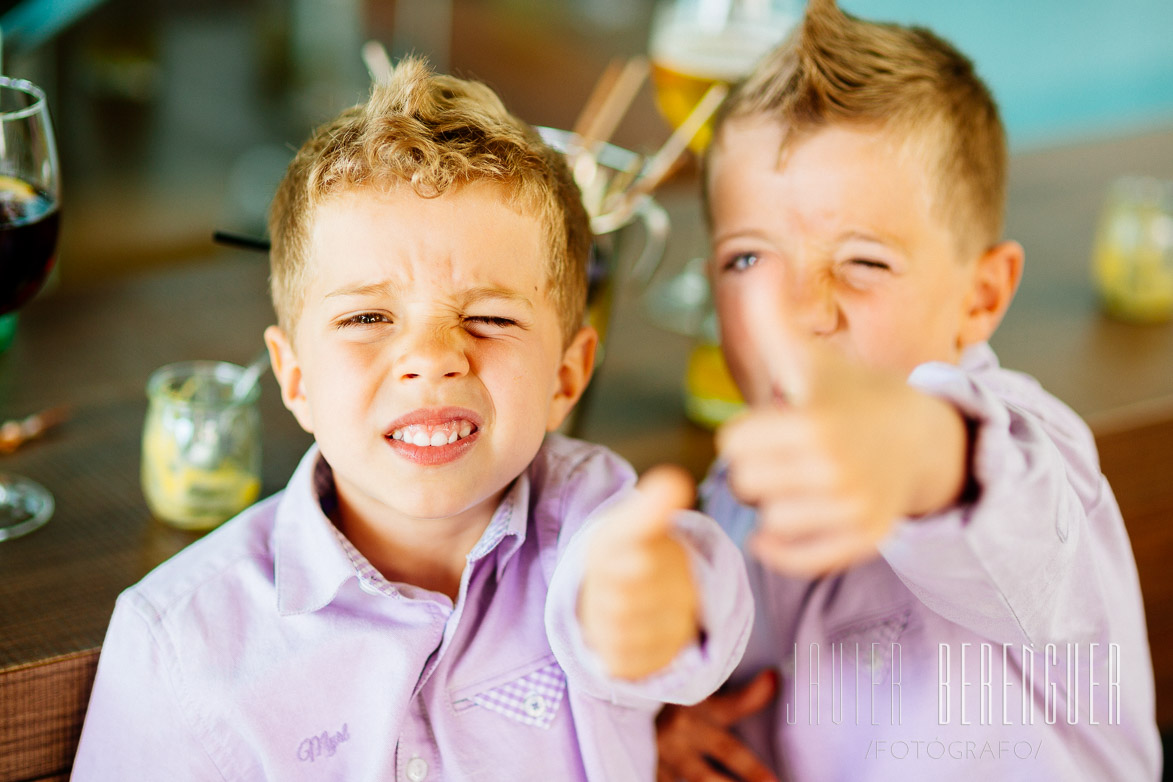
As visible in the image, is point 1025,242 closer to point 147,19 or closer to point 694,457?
point 694,457

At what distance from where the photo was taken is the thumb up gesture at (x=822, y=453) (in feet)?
1.96

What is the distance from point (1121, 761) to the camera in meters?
1.04

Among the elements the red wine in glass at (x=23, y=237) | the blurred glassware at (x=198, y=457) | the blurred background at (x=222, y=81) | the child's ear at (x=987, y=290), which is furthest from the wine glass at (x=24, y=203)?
the blurred background at (x=222, y=81)

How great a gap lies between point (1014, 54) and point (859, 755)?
4215 millimetres

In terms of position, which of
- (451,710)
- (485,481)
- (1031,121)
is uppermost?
(485,481)

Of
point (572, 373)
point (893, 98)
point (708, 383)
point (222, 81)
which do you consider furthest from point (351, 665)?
point (222, 81)

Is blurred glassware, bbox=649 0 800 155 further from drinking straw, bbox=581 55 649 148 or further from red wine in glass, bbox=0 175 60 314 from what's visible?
red wine in glass, bbox=0 175 60 314

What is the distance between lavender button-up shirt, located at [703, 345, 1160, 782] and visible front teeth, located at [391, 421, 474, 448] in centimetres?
31

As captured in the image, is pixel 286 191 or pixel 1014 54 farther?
pixel 1014 54

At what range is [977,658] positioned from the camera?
1021 millimetres

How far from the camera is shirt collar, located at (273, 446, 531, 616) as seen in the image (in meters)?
0.92

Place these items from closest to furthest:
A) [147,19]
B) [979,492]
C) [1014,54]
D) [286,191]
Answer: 1. [979,492]
2. [286,191]
3. [147,19]
4. [1014,54]

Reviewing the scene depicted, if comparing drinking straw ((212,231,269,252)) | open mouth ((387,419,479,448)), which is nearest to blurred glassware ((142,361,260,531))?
drinking straw ((212,231,269,252))

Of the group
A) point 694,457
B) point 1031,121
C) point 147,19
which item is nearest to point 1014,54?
point 1031,121
